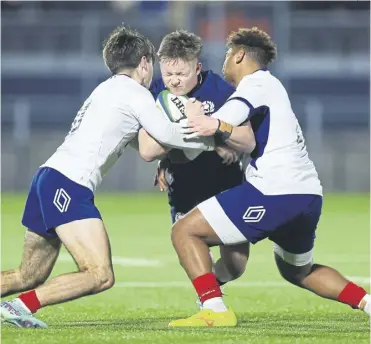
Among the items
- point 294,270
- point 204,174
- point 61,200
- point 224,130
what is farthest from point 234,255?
point 61,200

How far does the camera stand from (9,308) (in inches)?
322

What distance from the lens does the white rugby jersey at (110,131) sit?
8.34 m

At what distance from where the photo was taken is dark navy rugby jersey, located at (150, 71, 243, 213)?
921 centimetres

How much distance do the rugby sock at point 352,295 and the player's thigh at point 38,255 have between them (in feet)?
6.67

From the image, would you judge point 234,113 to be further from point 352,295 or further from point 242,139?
point 352,295

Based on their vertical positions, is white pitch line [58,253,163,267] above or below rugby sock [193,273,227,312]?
below

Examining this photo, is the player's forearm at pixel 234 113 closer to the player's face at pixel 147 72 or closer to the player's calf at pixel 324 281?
the player's face at pixel 147 72

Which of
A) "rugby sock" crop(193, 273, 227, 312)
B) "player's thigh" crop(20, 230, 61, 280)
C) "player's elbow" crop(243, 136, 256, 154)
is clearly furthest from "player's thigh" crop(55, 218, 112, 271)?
"player's elbow" crop(243, 136, 256, 154)

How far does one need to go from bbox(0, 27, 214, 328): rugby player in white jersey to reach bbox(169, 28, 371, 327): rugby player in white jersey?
30 cm

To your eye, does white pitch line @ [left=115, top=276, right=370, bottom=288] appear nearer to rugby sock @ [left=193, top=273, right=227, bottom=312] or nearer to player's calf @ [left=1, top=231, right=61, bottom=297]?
player's calf @ [left=1, top=231, right=61, bottom=297]

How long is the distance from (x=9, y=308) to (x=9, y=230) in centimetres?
1069

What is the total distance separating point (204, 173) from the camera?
30.8 ft

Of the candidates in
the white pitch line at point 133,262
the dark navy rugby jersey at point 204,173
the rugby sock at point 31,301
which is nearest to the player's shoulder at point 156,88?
the dark navy rugby jersey at point 204,173

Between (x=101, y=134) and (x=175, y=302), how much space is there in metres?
2.74
